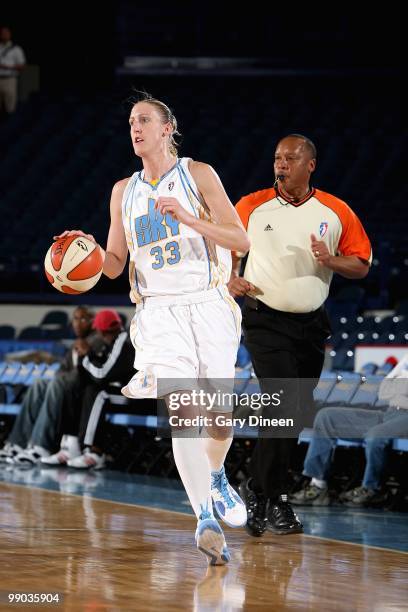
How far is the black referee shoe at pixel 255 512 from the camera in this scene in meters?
5.22

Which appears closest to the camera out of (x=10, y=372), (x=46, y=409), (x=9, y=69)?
(x=46, y=409)

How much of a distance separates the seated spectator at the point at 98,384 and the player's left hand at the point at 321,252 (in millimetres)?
4080

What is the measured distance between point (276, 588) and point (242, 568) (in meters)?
0.44

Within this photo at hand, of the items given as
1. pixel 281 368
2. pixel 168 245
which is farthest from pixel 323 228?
pixel 168 245

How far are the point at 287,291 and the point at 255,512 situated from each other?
1.04 meters

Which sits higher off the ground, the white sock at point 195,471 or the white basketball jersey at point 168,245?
the white basketball jersey at point 168,245

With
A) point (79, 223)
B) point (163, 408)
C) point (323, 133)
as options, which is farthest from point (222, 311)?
point (323, 133)

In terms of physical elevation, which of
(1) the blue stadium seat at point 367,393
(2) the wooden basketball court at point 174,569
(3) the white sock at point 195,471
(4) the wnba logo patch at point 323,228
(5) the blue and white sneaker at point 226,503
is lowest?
(2) the wooden basketball court at point 174,569

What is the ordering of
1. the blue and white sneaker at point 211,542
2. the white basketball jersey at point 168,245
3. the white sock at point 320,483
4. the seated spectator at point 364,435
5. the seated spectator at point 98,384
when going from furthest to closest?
the seated spectator at point 98,384, the white sock at point 320,483, the seated spectator at point 364,435, the white basketball jersey at point 168,245, the blue and white sneaker at point 211,542

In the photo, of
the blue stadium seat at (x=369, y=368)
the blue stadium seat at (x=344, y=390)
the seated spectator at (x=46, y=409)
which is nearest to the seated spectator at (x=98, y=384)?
the seated spectator at (x=46, y=409)

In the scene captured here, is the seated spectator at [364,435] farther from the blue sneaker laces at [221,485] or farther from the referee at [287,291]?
the blue sneaker laces at [221,485]

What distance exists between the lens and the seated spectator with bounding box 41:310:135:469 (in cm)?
912

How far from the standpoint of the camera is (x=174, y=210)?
429 cm

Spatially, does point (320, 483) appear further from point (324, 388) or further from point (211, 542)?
point (211, 542)
